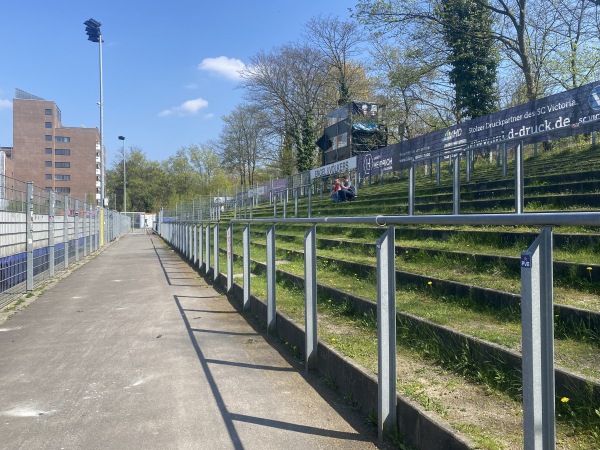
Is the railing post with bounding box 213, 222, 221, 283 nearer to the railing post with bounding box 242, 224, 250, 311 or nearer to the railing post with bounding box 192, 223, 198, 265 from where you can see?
the railing post with bounding box 242, 224, 250, 311

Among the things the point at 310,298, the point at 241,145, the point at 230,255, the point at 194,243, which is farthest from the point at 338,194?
the point at 241,145

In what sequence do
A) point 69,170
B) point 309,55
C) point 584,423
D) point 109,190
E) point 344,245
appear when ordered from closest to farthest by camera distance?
point 584,423
point 344,245
point 309,55
point 69,170
point 109,190

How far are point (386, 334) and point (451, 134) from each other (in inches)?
616

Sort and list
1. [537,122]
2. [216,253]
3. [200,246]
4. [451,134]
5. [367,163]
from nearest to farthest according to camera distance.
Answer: [216,253] < [537,122] < [200,246] < [451,134] < [367,163]

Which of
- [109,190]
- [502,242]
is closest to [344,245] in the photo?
[502,242]

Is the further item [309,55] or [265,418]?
[309,55]

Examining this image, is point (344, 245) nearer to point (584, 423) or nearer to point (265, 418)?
point (265, 418)

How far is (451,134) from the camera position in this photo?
18.2m

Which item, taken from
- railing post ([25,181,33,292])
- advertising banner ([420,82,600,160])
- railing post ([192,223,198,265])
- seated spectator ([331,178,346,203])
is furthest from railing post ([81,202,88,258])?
advertising banner ([420,82,600,160])

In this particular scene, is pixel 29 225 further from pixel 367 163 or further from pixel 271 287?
pixel 367 163

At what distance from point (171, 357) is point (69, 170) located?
94.7m

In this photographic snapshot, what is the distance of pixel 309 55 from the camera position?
4500cm

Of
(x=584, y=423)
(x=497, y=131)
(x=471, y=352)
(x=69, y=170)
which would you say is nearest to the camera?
(x=584, y=423)

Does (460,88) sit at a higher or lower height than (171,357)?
higher
